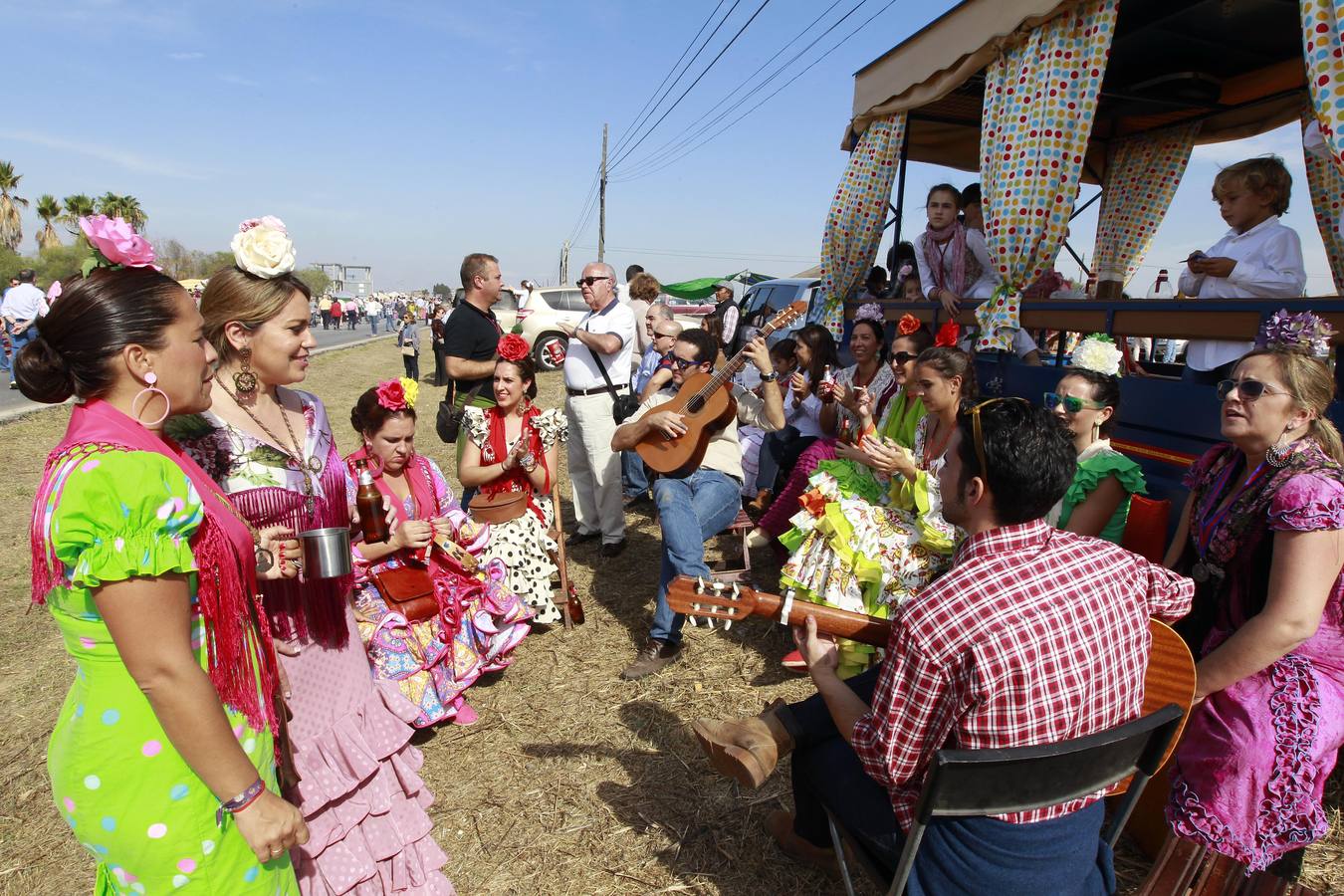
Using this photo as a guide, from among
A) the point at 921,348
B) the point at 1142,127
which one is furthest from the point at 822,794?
the point at 1142,127

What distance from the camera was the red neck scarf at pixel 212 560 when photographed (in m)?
1.32

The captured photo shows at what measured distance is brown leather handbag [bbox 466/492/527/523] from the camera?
4.25 m

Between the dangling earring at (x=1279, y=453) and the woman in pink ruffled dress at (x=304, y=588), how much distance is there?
2.74 metres

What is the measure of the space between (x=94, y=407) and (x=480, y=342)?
380cm

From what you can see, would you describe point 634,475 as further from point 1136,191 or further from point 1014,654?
point 1014,654

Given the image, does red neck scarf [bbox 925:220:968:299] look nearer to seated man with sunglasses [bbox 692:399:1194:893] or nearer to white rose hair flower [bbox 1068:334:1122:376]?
white rose hair flower [bbox 1068:334:1122:376]

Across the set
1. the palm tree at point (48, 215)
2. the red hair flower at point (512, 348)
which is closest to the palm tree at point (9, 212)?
the palm tree at point (48, 215)

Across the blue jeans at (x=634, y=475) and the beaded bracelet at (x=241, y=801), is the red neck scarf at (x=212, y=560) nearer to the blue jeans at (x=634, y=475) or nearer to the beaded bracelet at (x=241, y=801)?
the beaded bracelet at (x=241, y=801)

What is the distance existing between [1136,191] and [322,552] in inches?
291

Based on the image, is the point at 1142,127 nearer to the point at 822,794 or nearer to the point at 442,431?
the point at 442,431

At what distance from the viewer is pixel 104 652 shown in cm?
135

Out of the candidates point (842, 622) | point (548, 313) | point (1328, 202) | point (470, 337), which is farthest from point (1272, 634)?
point (548, 313)

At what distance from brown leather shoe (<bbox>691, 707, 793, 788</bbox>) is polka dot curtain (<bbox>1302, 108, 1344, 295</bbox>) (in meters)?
4.35

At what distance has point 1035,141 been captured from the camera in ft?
13.5
